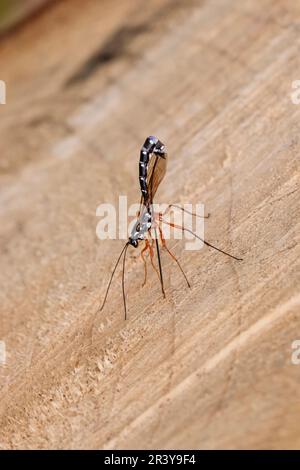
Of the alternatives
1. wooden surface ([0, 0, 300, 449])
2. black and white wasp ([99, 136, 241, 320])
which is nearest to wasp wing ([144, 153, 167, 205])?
black and white wasp ([99, 136, 241, 320])

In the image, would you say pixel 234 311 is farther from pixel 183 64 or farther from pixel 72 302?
pixel 183 64

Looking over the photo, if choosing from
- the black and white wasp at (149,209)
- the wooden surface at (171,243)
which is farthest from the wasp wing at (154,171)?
the wooden surface at (171,243)

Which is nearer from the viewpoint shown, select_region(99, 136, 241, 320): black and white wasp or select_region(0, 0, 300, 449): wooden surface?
select_region(0, 0, 300, 449): wooden surface

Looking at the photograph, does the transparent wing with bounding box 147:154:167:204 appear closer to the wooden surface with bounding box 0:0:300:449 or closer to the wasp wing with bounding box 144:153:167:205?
the wasp wing with bounding box 144:153:167:205

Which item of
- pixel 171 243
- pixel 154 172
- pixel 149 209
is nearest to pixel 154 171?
pixel 154 172

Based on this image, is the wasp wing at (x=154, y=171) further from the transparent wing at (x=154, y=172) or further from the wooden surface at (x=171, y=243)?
the wooden surface at (x=171, y=243)

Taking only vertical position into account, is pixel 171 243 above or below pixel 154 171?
below

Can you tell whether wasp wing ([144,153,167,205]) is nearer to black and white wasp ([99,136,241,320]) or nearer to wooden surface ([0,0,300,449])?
black and white wasp ([99,136,241,320])

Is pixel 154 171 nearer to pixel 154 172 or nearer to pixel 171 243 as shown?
pixel 154 172
